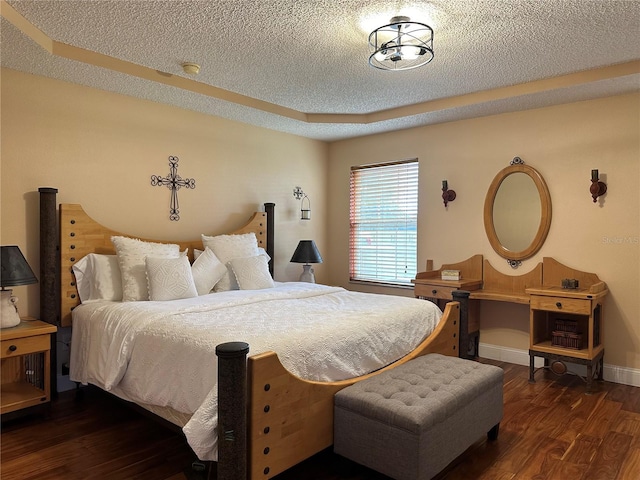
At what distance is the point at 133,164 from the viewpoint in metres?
3.90

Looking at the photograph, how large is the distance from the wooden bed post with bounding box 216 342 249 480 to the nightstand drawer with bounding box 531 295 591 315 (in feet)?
9.39

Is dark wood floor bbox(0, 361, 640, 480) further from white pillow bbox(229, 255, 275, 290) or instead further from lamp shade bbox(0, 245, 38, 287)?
white pillow bbox(229, 255, 275, 290)

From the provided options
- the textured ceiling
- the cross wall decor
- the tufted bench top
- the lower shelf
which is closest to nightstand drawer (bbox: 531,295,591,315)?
the lower shelf

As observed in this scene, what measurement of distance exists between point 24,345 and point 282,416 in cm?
194

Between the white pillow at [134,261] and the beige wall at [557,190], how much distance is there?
2805 millimetres

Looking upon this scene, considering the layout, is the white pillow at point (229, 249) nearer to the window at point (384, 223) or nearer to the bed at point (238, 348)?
the bed at point (238, 348)

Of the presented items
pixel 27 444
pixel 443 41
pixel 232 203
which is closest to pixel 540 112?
pixel 443 41

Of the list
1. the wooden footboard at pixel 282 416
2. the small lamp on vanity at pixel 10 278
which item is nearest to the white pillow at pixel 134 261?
the small lamp on vanity at pixel 10 278

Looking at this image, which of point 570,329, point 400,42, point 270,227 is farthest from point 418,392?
point 270,227

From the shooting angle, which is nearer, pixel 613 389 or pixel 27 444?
pixel 27 444

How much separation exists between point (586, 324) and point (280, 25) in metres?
3.45

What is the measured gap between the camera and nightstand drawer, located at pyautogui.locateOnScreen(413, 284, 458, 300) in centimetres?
425

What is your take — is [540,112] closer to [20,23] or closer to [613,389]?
[613,389]

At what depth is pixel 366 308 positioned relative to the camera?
3049mm
